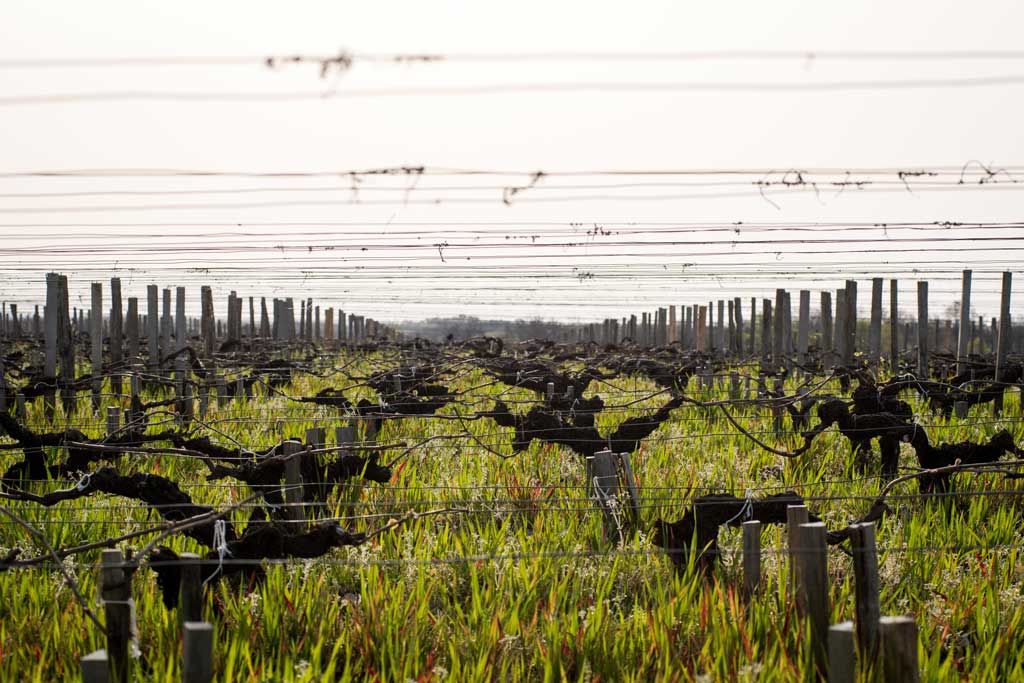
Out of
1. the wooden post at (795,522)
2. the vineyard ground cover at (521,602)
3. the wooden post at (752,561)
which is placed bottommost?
the vineyard ground cover at (521,602)

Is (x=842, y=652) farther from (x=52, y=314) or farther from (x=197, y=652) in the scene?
(x=52, y=314)

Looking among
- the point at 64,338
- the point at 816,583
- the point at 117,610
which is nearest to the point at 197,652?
the point at 117,610

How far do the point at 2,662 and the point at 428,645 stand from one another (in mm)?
1654

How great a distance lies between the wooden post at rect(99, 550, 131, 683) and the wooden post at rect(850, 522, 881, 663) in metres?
2.43

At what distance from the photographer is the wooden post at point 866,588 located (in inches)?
126

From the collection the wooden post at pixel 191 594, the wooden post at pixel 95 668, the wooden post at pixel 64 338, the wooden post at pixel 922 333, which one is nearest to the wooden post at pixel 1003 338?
the wooden post at pixel 922 333

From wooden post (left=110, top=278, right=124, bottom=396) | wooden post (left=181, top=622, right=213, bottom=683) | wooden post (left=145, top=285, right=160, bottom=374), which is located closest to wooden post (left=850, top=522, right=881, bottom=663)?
wooden post (left=181, top=622, right=213, bottom=683)

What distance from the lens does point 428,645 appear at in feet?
12.9

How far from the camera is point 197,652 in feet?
8.43

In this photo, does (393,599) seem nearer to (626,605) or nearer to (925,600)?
(626,605)

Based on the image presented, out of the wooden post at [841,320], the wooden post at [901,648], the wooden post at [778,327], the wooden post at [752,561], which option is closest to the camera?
the wooden post at [901,648]

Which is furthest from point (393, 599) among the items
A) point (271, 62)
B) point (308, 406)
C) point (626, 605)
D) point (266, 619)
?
point (308, 406)

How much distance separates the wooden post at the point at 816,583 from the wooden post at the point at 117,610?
90.9 inches

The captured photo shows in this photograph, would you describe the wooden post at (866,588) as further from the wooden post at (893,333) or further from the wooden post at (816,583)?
the wooden post at (893,333)
